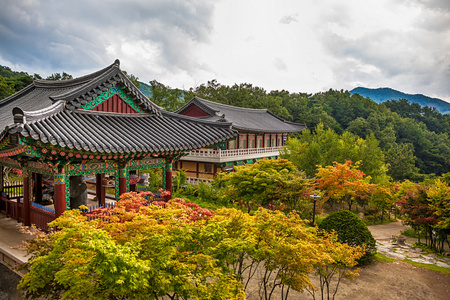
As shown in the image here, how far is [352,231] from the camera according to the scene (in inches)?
510

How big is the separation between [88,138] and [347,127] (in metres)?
77.2

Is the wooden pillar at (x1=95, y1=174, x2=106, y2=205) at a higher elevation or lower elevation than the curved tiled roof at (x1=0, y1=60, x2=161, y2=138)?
lower

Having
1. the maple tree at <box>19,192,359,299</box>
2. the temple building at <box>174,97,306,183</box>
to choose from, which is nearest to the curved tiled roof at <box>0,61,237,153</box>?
the maple tree at <box>19,192,359,299</box>

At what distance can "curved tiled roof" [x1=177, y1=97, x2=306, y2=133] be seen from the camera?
1350 inches

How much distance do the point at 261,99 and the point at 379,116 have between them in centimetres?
3122

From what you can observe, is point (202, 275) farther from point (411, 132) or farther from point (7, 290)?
point (411, 132)

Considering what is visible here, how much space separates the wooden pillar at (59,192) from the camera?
384 inches

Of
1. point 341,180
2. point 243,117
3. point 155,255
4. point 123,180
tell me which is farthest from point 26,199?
point 243,117

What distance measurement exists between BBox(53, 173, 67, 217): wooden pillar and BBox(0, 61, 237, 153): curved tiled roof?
162 centimetres

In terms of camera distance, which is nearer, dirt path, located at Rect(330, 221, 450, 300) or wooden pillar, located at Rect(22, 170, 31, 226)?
dirt path, located at Rect(330, 221, 450, 300)

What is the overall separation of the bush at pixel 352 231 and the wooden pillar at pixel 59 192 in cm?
1034

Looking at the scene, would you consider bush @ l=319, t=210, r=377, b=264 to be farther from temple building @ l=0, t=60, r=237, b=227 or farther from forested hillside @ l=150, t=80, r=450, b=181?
forested hillside @ l=150, t=80, r=450, b=181

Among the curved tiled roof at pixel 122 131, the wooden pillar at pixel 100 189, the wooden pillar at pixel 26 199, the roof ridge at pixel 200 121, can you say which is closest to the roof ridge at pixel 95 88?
the curved tiled roof at pixel 122 131

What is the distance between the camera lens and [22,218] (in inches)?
492
